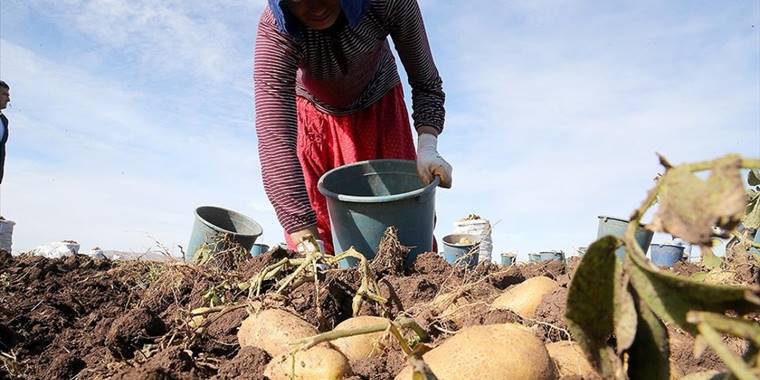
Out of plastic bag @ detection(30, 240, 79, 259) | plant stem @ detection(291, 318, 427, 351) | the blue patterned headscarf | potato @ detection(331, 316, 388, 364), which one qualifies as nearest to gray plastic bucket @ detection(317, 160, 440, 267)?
the blue patterned headscarf

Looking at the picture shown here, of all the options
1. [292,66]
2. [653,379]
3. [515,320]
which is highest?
[292,66]

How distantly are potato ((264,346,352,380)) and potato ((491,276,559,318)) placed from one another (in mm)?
589

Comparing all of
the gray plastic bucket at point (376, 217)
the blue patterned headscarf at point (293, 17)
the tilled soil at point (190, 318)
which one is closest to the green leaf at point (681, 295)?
the tilled soil at point (190, 318)

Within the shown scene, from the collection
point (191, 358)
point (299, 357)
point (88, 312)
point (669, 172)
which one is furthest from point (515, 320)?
point (88, 312)

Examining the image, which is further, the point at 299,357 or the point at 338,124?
the point at 338,124

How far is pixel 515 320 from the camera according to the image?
4.82 ft

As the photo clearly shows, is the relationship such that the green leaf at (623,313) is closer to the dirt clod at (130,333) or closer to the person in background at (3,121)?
the dirt clod at (130,333)

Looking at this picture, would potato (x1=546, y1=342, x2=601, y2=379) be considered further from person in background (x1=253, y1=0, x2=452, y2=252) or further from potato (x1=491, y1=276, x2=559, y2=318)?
person in background (x1=253, y1=0, x2=452, y2=252)

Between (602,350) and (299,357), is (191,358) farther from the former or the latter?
(602,350)

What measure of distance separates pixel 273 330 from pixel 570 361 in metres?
0.67

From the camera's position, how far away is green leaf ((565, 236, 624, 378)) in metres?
0.63

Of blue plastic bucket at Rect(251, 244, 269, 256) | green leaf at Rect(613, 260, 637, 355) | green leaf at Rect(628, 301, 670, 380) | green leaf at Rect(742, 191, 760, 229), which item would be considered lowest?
blue plastic bucket at Rect(251, 244, 269, 256)

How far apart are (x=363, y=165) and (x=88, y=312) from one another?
1640mm

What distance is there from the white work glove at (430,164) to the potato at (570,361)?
1.87m
